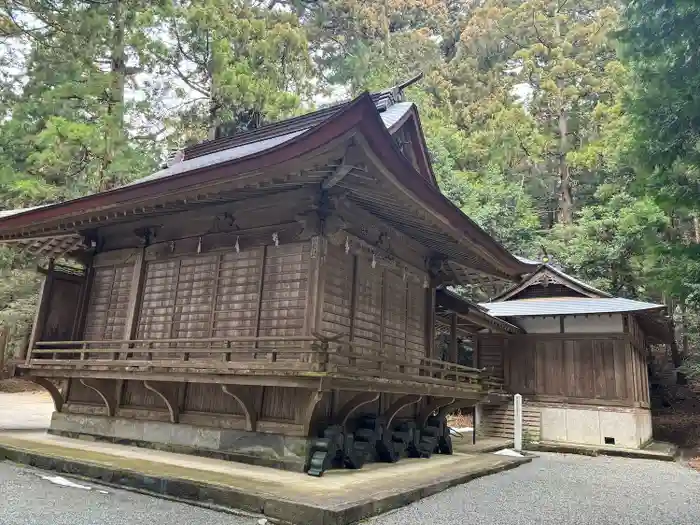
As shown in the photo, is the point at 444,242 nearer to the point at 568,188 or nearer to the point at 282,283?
the point at 282,283

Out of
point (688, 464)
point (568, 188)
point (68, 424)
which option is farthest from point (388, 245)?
point (568, 188)

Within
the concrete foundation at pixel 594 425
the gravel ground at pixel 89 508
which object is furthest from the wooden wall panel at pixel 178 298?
the concrete foundation at pixel 594 425

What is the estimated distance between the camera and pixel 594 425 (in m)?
15.5

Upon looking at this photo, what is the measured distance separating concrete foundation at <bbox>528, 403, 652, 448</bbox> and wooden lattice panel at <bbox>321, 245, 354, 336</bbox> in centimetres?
1066

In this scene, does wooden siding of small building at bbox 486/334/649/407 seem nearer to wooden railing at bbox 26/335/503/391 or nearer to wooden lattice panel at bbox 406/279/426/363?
wooden railing at bbox 26/335/503/391

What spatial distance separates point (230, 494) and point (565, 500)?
15.6ft

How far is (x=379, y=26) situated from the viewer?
33.8 metres

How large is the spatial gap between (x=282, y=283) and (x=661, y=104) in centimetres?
611

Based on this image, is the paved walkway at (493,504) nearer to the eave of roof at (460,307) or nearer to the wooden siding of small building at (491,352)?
the eave of roof at (460,307)

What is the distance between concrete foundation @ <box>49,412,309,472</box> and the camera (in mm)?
7516

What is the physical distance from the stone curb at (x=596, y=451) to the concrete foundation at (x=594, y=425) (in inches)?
39.5

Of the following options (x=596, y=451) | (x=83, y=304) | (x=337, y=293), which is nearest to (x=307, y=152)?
(x=337, y=293)

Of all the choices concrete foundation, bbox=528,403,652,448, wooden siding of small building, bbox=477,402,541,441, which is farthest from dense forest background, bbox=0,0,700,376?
wooden siding of small building, bbox=477,402,541,441

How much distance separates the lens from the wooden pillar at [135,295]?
972cm
